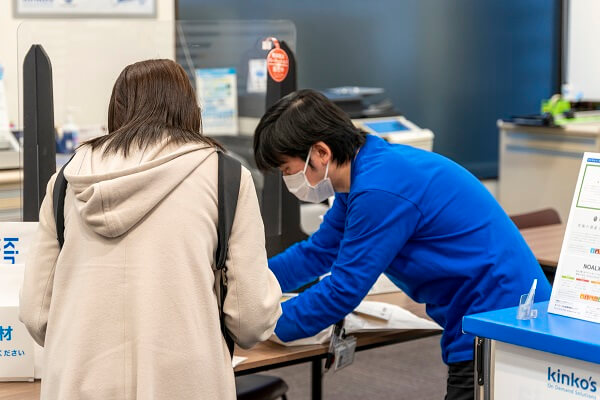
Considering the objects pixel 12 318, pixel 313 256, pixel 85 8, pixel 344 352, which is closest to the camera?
pixel 12 318

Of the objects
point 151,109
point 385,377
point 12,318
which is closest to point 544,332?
point 151,109

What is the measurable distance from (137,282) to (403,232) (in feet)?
2.42

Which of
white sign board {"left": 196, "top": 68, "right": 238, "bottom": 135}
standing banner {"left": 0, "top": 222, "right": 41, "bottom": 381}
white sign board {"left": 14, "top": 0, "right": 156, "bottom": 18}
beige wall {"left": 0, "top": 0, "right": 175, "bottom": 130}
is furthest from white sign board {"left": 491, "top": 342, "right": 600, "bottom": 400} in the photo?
white sign board {"left": 14, "top": 0, "right": 156, "bottom": 18}

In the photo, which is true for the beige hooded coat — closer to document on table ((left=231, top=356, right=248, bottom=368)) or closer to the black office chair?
document on table ((left=231, top=356, right=248, bottom=368))

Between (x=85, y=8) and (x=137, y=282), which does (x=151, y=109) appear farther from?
(x=85, y=8)

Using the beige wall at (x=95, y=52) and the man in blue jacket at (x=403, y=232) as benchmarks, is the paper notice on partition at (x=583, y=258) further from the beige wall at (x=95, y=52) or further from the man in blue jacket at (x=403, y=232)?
the beige wall at (x=95, y=52)

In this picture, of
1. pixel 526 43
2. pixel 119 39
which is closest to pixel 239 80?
pixel 119 39

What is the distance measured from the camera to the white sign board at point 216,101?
147 inches

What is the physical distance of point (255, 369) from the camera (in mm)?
2279

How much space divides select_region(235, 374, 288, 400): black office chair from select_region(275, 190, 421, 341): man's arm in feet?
2.22

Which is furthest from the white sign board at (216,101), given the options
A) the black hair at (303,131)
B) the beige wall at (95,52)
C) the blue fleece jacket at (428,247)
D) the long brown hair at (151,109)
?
the long brown hair at (151,109)

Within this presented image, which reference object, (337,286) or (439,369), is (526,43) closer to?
(439,369)

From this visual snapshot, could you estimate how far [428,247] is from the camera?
7.32ft

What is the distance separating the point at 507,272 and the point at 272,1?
3.42m
